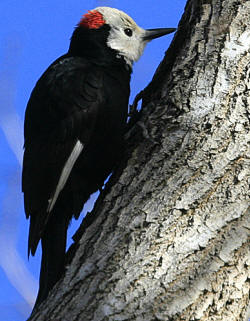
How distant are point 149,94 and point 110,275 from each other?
3.71 feet

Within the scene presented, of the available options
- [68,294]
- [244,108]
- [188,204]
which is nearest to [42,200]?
[68,294]

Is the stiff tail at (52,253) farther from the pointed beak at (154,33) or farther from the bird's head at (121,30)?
the pointed beak at (154,33)

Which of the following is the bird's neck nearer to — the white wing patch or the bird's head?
the bird's head

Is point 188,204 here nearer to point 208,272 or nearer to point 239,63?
point 208,272

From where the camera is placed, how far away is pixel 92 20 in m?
3.63

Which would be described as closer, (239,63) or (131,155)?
(239,63)

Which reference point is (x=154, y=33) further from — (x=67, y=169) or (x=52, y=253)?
(x=52, y=253)

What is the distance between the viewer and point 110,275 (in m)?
1.92

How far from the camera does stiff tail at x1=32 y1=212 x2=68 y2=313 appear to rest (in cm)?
253

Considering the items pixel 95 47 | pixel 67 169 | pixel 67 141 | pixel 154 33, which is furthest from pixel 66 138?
pixel 154 33

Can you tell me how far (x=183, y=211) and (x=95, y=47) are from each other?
70.1 inches

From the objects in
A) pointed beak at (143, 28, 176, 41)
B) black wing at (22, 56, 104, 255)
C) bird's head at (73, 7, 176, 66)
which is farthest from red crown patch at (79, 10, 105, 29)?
black wing at (22, 56, 104, 255)

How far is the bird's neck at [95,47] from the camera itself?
328 cm

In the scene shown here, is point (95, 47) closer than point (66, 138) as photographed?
No
